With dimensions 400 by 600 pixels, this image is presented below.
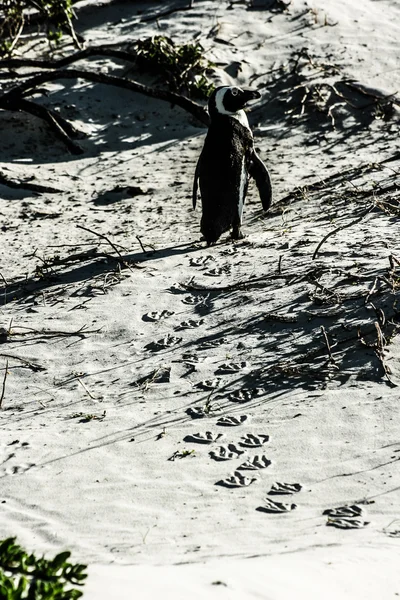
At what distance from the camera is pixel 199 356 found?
4473 mm

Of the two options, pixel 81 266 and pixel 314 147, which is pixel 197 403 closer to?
pixel 81 266

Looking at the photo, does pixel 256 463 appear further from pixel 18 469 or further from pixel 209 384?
pixel 18 469

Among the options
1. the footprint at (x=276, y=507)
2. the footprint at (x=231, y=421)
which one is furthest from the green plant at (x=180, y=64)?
the footprint at (x=276, y=507)

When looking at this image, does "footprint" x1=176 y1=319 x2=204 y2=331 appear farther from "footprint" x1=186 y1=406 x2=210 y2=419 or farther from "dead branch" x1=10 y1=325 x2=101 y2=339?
"footprint" x1=186 y1=406 x2=210 y2=419

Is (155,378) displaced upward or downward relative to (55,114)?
downward

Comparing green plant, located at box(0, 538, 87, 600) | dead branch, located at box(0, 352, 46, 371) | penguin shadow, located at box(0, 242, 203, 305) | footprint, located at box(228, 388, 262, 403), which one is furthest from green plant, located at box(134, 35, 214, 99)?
green plant, located at box(0, 538, 87, 600)

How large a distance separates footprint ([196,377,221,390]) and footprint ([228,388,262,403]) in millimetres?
126

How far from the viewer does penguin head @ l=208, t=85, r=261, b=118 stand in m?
6.43

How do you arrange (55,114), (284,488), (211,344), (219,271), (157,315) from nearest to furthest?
(284,488) < (211,344) < (157,315) < (219,271) < (55,114)

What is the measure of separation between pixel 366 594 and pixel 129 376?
2.11 meters

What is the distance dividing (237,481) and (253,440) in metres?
0.32

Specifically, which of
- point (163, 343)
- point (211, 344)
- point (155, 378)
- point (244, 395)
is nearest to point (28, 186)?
point (163, 343)

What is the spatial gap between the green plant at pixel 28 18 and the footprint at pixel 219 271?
478 centimetres

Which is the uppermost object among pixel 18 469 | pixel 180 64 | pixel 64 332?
pixel 180 64
